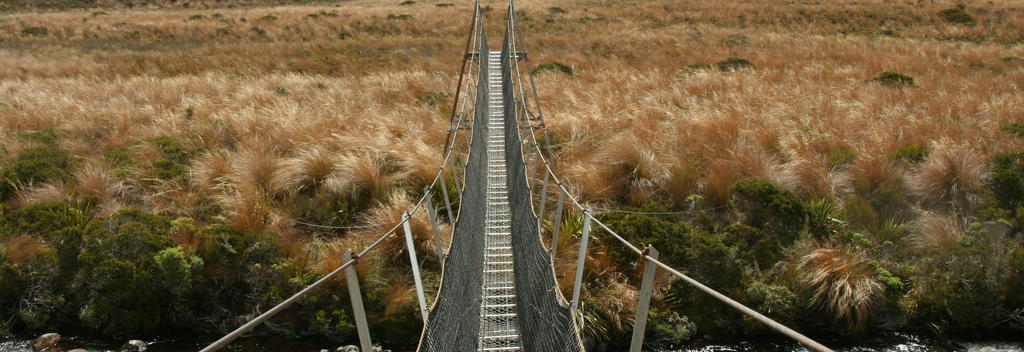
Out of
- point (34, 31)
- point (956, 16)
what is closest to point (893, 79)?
point (956, 16)

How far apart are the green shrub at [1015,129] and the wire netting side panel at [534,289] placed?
6.73 meters

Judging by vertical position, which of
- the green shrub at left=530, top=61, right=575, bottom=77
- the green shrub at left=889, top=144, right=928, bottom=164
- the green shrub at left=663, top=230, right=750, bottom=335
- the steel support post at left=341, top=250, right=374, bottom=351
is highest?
the steel support post at left=341, top=250, right=374, bottom=351

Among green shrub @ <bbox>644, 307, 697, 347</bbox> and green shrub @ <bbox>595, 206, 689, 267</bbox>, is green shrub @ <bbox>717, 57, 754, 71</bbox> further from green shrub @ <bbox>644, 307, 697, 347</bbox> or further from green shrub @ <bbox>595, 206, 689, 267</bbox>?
green shrub @ <bbox>644, 307, 697, 347</bbox>

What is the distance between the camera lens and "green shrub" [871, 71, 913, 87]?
11.3 m

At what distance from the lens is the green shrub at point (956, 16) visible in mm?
21766

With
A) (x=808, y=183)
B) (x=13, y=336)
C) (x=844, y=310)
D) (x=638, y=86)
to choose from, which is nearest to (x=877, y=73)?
(x=638, y=86)

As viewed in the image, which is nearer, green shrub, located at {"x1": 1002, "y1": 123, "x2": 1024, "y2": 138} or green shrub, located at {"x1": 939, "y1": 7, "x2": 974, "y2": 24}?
green shrub, located at {"x1": 1002, "y1": 123, "x2": 1024, "y2": 138}

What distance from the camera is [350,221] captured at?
660cm

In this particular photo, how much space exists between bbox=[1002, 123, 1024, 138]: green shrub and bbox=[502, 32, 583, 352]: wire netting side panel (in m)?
6.73

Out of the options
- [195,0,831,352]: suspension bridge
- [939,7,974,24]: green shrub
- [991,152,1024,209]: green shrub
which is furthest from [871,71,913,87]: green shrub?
[939,7,974,24]: green shrub

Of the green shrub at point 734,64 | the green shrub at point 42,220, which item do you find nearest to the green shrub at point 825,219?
the green shrub at point 42,220

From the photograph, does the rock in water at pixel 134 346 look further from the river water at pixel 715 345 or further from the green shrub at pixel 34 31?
the green shrub at pixel 34 31

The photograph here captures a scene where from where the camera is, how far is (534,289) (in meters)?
3.81

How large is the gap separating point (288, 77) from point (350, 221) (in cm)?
793
